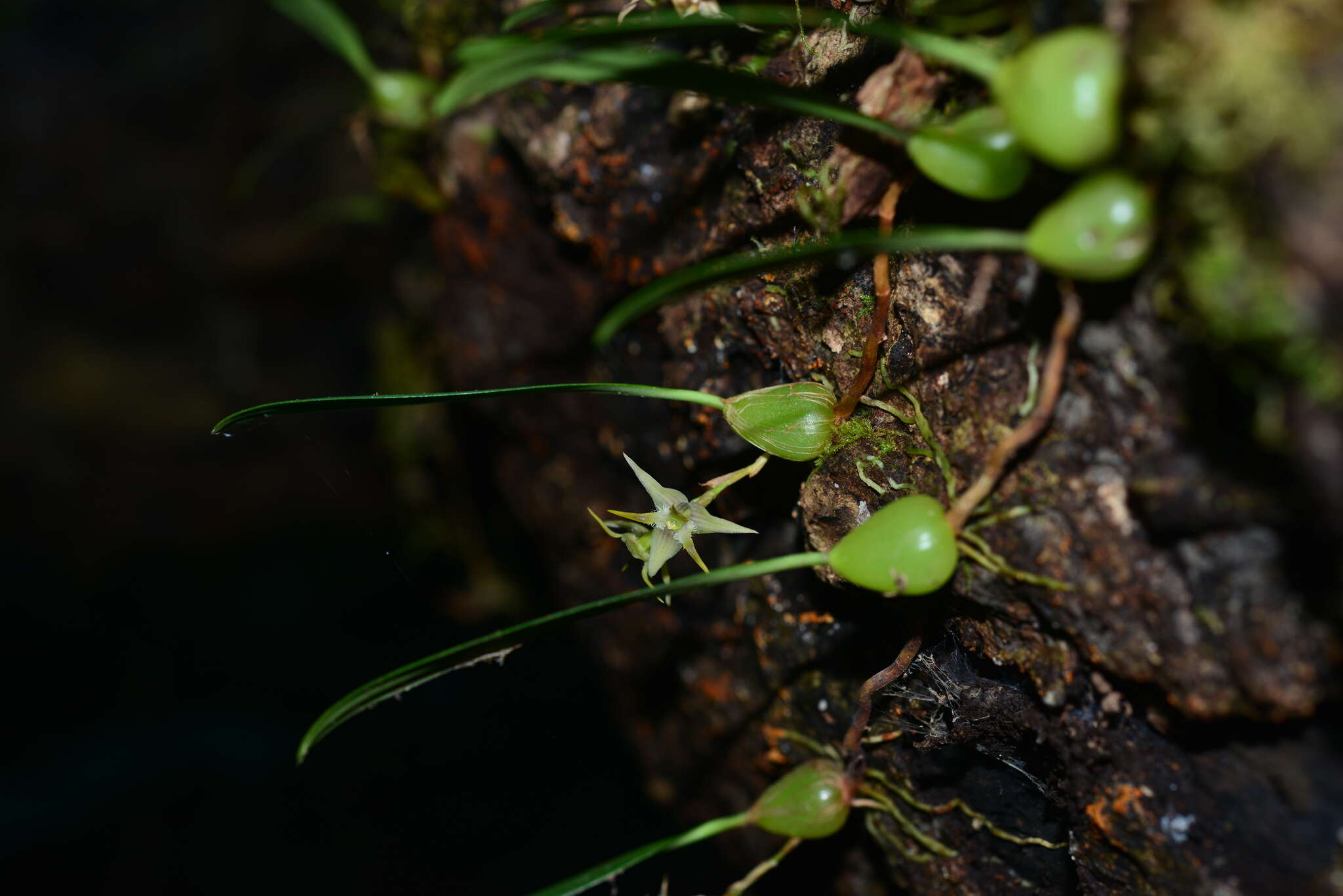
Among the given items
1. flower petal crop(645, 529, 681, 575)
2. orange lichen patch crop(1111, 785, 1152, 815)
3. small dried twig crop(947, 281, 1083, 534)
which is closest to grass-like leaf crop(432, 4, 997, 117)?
small dried twig crop(947, 281, 1083, 534)

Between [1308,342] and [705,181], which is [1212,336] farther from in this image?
[705,181]

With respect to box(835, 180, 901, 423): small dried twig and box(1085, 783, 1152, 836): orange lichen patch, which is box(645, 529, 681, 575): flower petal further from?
box(1085, 783, 1152, 836): orange lichen patch

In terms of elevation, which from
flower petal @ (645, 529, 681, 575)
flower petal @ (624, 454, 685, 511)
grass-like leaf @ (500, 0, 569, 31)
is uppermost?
grass-like leaf @ (500, 0, 569, 31)

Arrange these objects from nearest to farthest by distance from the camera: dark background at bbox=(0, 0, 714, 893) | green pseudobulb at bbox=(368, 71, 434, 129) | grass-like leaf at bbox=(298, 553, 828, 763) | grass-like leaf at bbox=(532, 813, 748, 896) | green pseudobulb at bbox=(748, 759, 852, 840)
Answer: grass-like leaf at bbox=(298, 553, 828, 763) < grass-like leaf at bbox=(532, 813, 748, 896) < green pseudobulb at bbox=(748, 759, 852, 840) < green pseudobulb at bbox=(368, 71, 434, 129) < dark background at bbox=(0, 0, 714, 893)

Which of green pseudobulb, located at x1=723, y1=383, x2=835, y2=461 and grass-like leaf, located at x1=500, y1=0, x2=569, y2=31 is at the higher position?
grass-like leaf, located at x1=500, y1=0, x2=569, y2=31

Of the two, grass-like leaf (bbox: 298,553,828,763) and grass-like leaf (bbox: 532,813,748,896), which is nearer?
grass-like leaf (bbox: 298,553,828,763)

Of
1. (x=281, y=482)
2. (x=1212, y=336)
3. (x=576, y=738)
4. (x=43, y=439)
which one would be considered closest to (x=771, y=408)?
(x=1212, y=336)

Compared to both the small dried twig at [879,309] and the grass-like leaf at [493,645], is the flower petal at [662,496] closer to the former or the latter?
the grass-like leaf at [493,645]

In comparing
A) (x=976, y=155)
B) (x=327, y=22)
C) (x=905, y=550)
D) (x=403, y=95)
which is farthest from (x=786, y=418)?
(x=403, y=95)

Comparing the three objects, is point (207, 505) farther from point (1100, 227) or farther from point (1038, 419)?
point (1100, 227)
